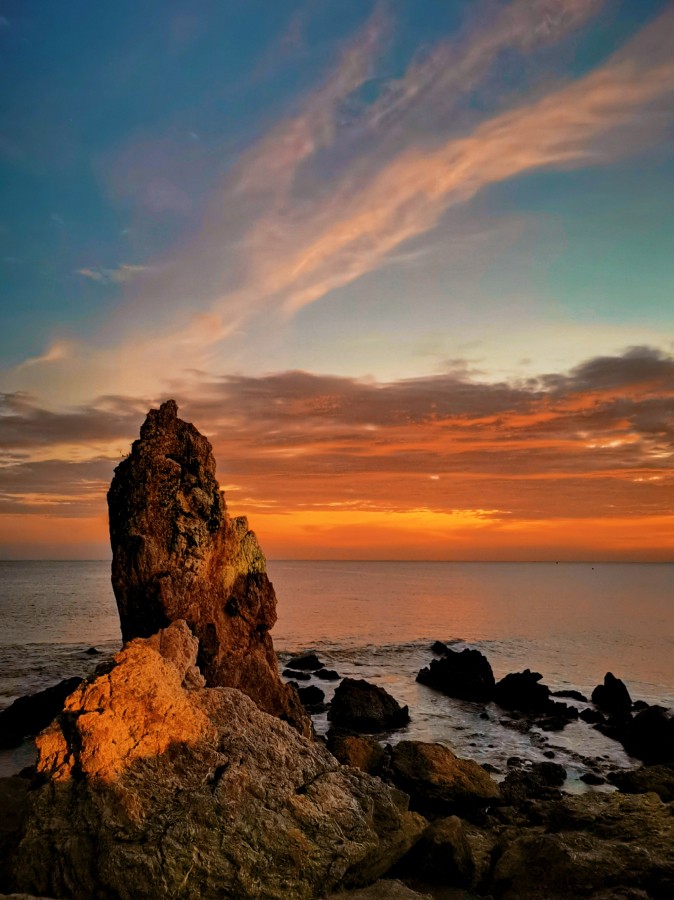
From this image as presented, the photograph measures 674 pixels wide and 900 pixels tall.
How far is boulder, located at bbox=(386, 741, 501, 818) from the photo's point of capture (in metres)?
15.7

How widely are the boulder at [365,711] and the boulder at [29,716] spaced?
10946mm

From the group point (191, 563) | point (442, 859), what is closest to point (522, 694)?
point (191, 563)

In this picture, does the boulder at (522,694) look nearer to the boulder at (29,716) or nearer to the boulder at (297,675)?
the boulder at (297,675)

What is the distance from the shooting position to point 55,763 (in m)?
10.2

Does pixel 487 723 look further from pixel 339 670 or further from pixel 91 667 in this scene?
pixel 91 667

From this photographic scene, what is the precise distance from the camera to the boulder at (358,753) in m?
18.2

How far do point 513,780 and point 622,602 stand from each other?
3938 inches

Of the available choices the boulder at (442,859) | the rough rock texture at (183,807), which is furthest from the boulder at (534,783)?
the rough rock texture at (183,807)

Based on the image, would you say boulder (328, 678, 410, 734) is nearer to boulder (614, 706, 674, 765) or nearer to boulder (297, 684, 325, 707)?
boulder (297, 684, 325, 707)

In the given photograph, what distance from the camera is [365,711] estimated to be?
26.0 m

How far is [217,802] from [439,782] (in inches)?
328

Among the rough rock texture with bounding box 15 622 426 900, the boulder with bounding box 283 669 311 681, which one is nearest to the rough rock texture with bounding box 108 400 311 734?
the rough rock texture with bounding box 15 622 426 900

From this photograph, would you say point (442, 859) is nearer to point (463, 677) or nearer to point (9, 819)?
point (9, 819)

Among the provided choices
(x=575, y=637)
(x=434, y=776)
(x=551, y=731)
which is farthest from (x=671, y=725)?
(x=575, y=637)
